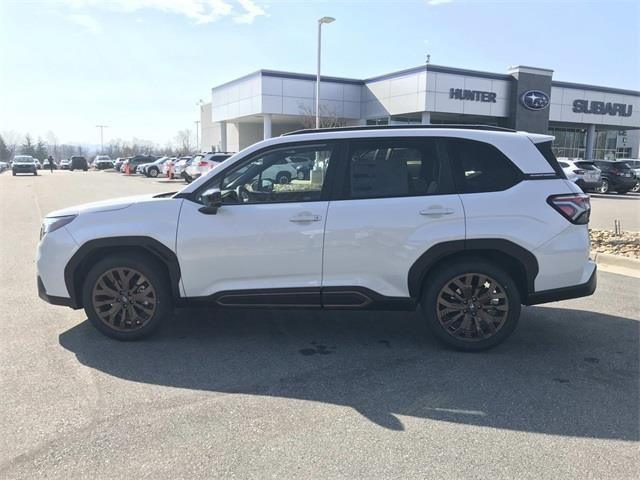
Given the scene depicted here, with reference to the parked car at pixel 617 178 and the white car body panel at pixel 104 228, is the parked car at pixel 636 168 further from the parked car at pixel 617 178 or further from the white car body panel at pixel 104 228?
the white car body panel at pixel 104 228

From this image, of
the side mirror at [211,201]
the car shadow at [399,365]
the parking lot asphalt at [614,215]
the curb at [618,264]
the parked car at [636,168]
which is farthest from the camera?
the parked car at [636,168]

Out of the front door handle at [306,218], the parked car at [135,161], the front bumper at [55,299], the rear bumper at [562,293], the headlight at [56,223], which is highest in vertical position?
the parked car at [135,161]

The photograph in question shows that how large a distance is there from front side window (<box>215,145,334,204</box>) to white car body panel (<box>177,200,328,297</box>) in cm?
9

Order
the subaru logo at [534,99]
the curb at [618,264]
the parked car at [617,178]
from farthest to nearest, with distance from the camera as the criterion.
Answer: the subaru logo at [534,99] → the parked car at [617,178] → the curb at [618,264]

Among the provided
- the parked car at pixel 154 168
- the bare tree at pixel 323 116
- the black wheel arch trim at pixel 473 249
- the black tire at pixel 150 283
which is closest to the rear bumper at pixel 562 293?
the black wheel arch trim at pixel 473 249

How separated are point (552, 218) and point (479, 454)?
225cm

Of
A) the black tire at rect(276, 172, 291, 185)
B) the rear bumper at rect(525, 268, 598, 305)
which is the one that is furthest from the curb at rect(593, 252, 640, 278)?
the black tire at rect(276, 172, 291, 185)

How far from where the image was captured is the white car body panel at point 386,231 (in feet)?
14.4

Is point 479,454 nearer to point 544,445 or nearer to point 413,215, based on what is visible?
point 544,445

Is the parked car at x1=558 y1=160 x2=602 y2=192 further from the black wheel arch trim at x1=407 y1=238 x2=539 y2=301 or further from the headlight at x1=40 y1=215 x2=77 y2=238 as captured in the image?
the headlight at x1=40 y1=215 x2=77 y2=238

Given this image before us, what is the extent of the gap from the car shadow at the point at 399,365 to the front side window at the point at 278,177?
1357 millimetres

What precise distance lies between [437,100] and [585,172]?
13381 millimetres

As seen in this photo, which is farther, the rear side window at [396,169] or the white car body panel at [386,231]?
the rear side window at [396,169]

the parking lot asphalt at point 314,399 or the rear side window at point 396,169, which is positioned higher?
the rear side window at point 396,169
